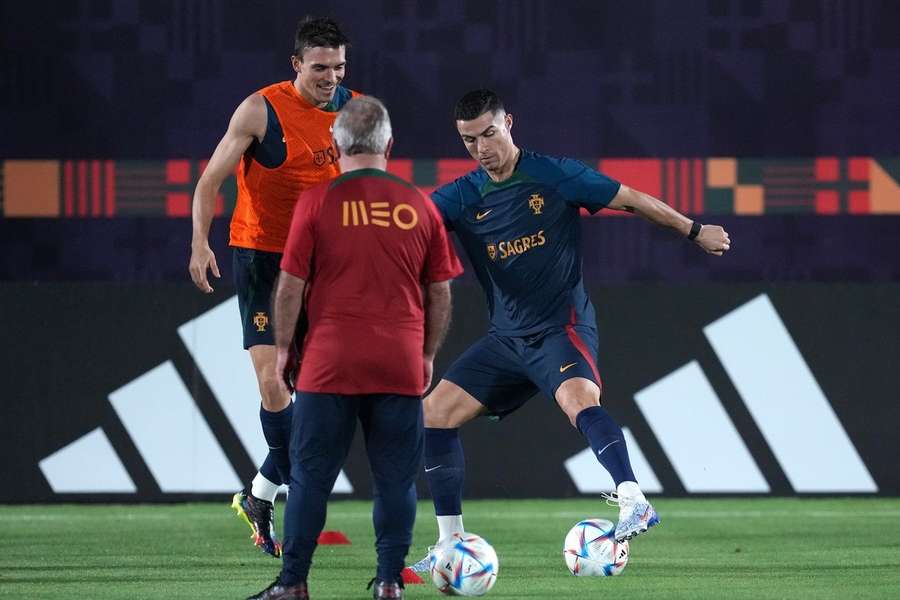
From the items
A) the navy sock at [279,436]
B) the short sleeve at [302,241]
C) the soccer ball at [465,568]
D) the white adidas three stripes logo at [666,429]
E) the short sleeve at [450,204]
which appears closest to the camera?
the short sleeve at [302,241]

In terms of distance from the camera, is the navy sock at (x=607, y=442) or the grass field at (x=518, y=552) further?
the navy sock at (x=607, y=442)

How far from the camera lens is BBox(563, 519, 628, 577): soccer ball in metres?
6.01

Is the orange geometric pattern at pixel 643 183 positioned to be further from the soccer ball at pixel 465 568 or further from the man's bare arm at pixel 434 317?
the man's bare arm at pixel 434 317

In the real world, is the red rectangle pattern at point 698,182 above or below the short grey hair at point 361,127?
below

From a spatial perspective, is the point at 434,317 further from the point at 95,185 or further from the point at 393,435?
the point at 95,185

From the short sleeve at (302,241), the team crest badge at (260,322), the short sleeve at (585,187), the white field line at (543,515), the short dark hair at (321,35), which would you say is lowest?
the white field line at (543,515)

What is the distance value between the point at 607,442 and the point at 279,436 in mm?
1457

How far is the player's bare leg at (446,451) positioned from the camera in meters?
6.15

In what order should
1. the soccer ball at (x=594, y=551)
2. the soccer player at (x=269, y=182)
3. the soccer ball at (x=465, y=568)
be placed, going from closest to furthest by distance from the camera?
the soccer ball at (x=465, y=568) → the soccer ball at (x=594, y=551) → the soccer player at (x=269, y=182)

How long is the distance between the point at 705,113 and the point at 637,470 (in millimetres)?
2187

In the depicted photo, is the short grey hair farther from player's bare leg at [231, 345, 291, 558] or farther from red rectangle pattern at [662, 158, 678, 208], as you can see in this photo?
red rectangle pattern at [662, 158, 678, 208]

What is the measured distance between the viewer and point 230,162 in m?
6.14

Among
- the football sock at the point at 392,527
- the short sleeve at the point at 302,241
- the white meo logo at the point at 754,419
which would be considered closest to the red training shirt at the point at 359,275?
the short sleeve at the point at 302,241

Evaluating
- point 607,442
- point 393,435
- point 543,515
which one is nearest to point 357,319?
point 393,435
